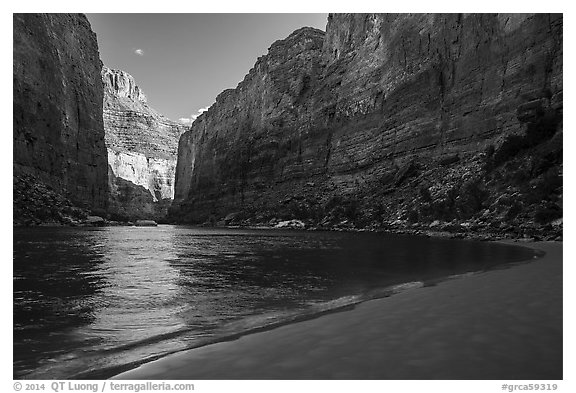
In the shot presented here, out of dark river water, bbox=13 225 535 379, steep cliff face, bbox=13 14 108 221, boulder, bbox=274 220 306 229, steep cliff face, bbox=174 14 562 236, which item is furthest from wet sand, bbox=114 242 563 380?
steep cliff face, bbox=13 14 108 221

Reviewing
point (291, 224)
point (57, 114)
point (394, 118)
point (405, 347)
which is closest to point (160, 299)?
point (405, 347)

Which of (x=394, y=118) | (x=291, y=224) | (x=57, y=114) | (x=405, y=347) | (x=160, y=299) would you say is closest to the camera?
(x=405, y=347)

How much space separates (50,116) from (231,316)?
87.7 metres

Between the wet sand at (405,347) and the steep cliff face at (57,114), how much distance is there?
6009 cm

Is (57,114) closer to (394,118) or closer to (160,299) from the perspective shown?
(394,118)

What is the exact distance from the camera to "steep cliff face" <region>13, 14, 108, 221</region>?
6606cm

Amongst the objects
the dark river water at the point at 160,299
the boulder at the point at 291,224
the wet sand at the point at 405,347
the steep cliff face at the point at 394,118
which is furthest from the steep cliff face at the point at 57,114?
the wet sand at the point at 405,347

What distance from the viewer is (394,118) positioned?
57000 millimetres

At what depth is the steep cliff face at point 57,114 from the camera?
66062 millimetres

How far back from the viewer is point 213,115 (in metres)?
127

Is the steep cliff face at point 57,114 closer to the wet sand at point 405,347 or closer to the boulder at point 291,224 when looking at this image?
the boulder at point 291,224

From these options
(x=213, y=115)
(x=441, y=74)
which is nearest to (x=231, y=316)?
(x=441, y=74)

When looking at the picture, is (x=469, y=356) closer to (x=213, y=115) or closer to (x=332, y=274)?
(x=332, y=274)

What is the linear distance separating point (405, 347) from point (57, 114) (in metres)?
93.9
